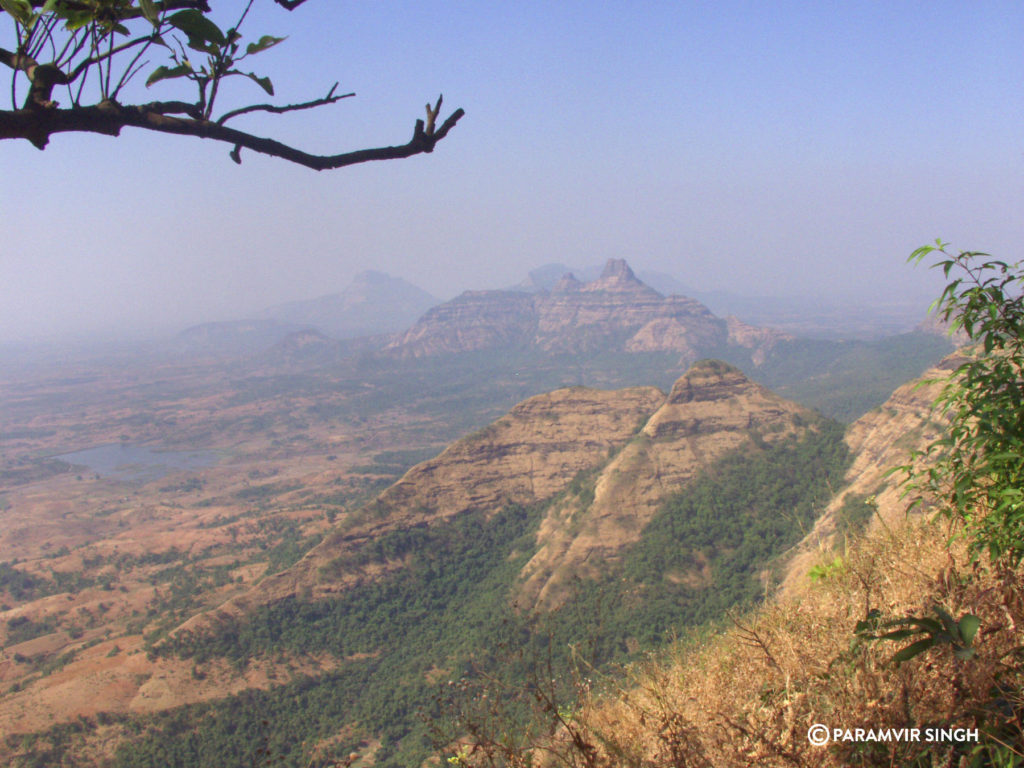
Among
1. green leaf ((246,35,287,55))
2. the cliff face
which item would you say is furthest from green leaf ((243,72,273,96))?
the cliff face

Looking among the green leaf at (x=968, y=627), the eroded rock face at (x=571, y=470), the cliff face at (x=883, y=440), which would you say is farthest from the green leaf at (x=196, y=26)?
the eroded rock face at (x=571, y=470)

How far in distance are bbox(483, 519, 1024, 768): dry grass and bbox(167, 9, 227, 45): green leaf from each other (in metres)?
4.40

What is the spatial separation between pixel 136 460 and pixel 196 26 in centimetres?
17514

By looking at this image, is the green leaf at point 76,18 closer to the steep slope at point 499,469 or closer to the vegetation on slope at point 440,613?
the vegetation on slope at point 440,613

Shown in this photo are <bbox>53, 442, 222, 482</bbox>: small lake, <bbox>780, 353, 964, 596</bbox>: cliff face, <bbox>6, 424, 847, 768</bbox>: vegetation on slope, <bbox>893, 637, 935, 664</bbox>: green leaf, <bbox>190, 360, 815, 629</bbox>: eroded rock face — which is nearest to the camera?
<bbox>893, 637, 935, 664</bbox>: green leaf

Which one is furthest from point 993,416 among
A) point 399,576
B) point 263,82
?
point 399,576

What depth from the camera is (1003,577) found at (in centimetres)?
392

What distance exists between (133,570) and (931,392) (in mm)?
89510

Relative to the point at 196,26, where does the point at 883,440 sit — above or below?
below

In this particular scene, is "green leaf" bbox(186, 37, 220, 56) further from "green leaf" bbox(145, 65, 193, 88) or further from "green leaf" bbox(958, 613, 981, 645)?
"green leaf" bbox(958, 613, 981, 645)

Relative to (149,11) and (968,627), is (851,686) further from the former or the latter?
(149,11)

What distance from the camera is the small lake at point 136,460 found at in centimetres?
13389

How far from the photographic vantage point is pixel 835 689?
139 inches

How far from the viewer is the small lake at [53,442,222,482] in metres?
134
